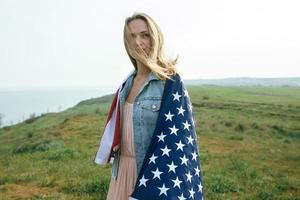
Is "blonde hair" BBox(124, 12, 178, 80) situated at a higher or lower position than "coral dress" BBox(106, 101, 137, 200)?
higher

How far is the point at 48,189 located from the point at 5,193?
0.89 metres

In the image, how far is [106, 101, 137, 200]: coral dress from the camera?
337 cm

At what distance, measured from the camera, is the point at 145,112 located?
323cm

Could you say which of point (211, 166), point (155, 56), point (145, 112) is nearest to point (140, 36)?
point (155, 56)

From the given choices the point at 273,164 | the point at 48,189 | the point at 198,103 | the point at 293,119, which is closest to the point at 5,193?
the point at 48,189

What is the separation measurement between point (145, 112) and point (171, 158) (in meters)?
0.41

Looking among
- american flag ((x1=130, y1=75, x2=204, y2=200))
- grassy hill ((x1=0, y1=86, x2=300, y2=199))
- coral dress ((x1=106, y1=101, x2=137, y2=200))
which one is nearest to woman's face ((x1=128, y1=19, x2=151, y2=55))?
american flag ((x1=130, y1=75, x2=204, y2=200))

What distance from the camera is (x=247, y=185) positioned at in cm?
972

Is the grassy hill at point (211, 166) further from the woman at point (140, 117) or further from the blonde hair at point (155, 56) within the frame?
the blonde hair at point (155, 56)

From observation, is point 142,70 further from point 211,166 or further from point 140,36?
A: point 211,166

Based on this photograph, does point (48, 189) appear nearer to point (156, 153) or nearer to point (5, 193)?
point (5, 193)

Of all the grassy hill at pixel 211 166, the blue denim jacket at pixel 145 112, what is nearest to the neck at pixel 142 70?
the blue denim jacket at pixel 145 112

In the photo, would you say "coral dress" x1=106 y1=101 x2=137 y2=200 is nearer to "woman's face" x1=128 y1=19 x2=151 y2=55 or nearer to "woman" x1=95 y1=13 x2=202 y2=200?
"woman" x1=95 y1=13 x2=202 y2=200

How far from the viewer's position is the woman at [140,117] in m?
3.14
